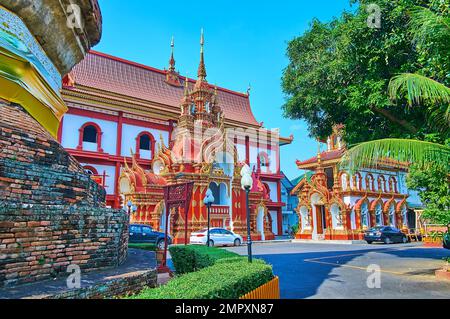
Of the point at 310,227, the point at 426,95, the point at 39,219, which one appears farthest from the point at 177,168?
the point at 39,219

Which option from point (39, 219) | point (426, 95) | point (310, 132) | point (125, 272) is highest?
point (310, 132)

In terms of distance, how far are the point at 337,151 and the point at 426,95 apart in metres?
21.8

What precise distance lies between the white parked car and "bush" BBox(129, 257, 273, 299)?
14.7 m

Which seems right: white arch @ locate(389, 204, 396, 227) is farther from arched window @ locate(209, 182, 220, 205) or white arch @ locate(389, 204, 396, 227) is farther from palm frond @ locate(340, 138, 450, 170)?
palm frond @ locate(340, 138, 450, 170)

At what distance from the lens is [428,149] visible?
7.59 m

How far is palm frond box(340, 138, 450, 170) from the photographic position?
750 centimetres

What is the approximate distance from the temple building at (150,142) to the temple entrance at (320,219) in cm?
430

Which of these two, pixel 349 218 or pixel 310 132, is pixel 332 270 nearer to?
pixel 310 132

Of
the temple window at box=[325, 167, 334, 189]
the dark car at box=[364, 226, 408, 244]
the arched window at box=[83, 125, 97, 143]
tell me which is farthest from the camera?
the temple window at box=[325, 167, 334, 189]

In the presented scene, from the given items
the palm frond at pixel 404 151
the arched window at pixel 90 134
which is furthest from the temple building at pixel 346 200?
the arched window at pixel 90 134

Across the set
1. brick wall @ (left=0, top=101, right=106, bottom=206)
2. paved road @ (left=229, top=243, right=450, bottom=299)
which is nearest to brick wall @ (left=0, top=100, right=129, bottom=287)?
brick wall @ (left=0, top=101, right=106, bottom=206)

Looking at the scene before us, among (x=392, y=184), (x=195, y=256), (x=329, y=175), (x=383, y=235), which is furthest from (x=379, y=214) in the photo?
(x=195, y=256)

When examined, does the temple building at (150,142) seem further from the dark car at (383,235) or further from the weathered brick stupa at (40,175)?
the weathered brick stupa at (40,175)

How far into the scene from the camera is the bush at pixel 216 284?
3.74 metres
